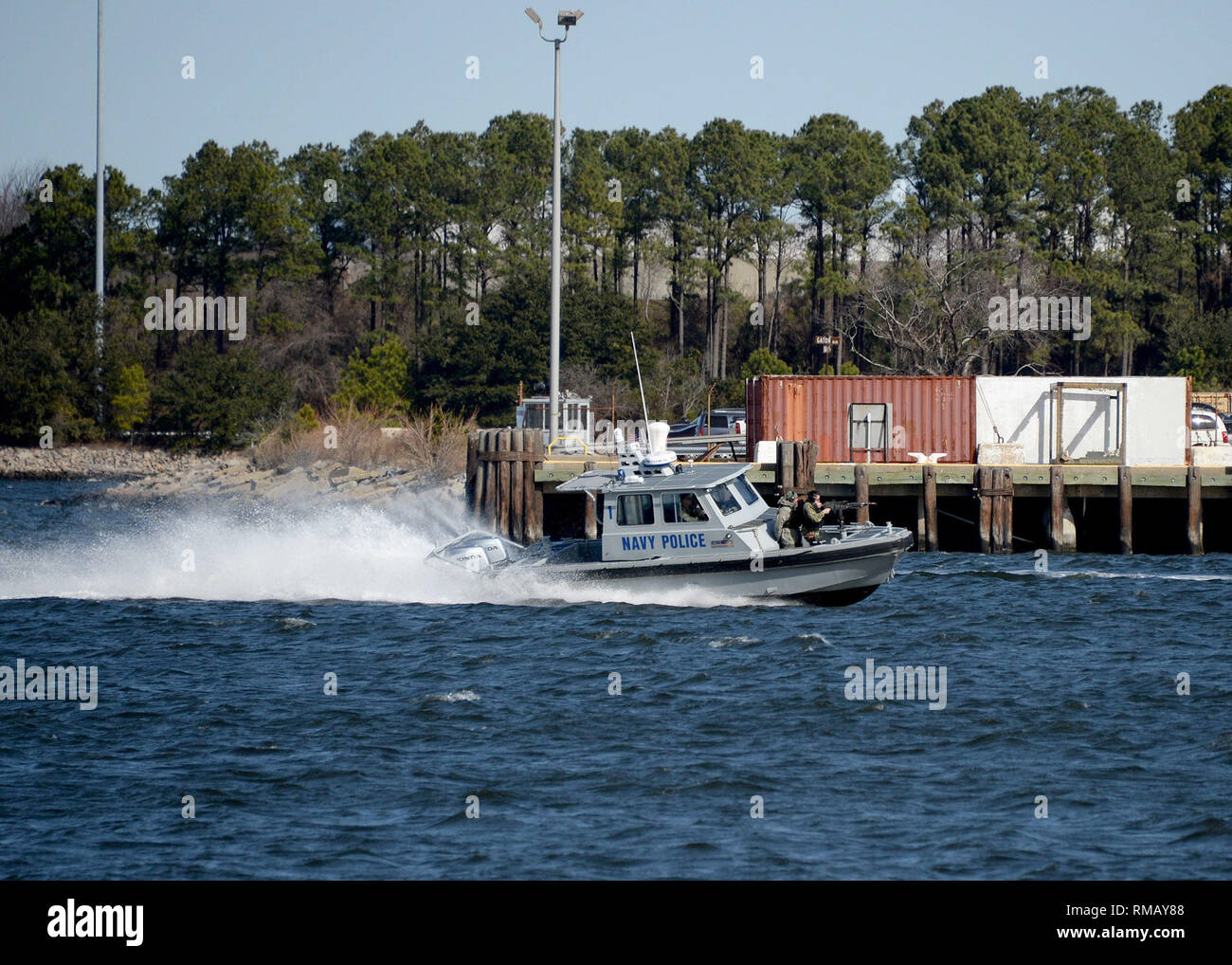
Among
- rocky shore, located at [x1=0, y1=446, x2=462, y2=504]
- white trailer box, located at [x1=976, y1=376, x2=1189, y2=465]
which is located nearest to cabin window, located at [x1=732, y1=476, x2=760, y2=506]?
white trailer box, located at [x1=976, y1=376, x2=1189, y2=465]

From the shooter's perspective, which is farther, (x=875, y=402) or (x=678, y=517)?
(x=875, y=402)

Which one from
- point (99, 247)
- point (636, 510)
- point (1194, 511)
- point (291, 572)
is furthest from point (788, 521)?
point (99, 247)

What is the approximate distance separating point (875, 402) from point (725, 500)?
13867 millimetres

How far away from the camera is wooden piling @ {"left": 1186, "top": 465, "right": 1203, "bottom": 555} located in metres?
29.3

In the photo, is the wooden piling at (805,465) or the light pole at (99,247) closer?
the wooden piling at (805,465)

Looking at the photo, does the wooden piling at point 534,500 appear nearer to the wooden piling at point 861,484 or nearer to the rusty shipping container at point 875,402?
the rusty shipping container at point 875,402

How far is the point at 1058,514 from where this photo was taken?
1168 inches

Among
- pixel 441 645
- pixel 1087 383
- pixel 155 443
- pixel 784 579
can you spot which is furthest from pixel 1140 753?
pixel 155 443

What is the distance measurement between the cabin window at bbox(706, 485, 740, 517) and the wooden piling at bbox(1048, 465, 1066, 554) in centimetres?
1083

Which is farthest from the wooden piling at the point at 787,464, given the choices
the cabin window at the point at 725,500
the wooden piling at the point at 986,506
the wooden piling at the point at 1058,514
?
the cabin window at the point at 725,500

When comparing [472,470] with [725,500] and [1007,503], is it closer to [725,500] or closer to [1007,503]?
[725,500]

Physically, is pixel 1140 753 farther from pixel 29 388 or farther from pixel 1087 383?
pixel 29 388

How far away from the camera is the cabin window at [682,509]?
69.8ft

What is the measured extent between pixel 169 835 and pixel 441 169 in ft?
202
